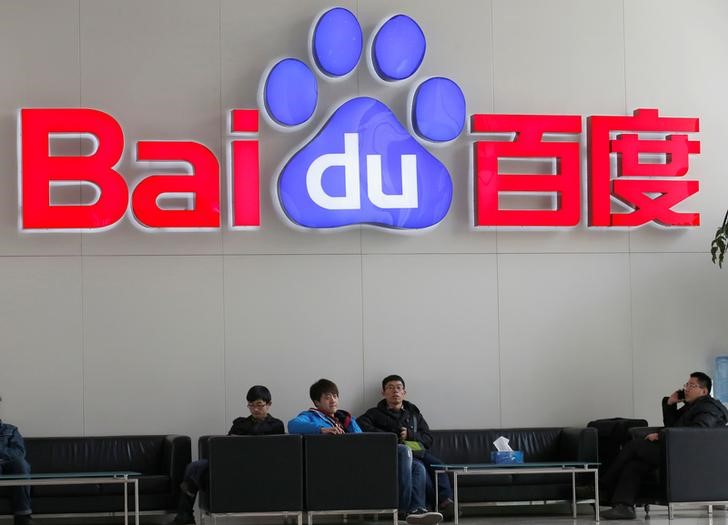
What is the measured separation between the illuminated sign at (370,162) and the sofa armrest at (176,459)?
1.72 metres

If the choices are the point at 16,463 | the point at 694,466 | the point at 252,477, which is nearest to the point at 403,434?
the point at 252,477

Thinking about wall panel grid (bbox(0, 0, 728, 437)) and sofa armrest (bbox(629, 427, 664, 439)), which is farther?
wall panel grid (bbox(0, 0, 728, 437))

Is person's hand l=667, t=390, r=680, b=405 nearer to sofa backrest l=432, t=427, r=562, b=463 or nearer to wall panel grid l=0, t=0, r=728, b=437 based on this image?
wall panel grid l=0, t=0, r=728, b=437

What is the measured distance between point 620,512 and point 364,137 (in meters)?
3.52

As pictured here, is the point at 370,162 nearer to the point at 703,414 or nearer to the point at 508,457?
the point at 508,457

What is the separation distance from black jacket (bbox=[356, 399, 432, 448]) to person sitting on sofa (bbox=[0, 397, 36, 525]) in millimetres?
2499

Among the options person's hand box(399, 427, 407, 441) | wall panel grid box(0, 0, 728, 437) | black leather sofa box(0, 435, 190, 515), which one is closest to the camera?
black leather sofa box(0, 435, 190, 515)

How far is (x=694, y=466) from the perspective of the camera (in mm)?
8219

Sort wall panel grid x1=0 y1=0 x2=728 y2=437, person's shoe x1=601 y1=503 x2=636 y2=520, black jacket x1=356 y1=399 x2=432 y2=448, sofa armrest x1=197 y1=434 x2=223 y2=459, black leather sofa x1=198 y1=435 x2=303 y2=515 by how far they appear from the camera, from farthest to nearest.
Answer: wall panel grid x1=0 y1=0 x2=728 y2=437, black jacket x1=356 y1=399 x2=432 y2=448, person's shoe x1=601 y1=503 x2=636 y2=520, sofa armrest x1=197 y1=434 x2=223 y2=459, black leather sofa x1=198 y1=435 x2=303 y2=515

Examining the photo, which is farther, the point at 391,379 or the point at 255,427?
the point at 391,379

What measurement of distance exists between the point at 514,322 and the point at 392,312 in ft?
3.41

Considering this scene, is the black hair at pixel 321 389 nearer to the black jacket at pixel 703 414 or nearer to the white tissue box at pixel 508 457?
the white tissue box at pixel 508 457

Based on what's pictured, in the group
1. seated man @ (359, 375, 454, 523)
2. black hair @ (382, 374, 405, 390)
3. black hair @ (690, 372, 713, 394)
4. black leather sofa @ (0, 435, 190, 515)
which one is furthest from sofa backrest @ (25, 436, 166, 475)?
black hair @ (690, 372, 713, 394)

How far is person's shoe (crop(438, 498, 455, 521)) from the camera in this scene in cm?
845
